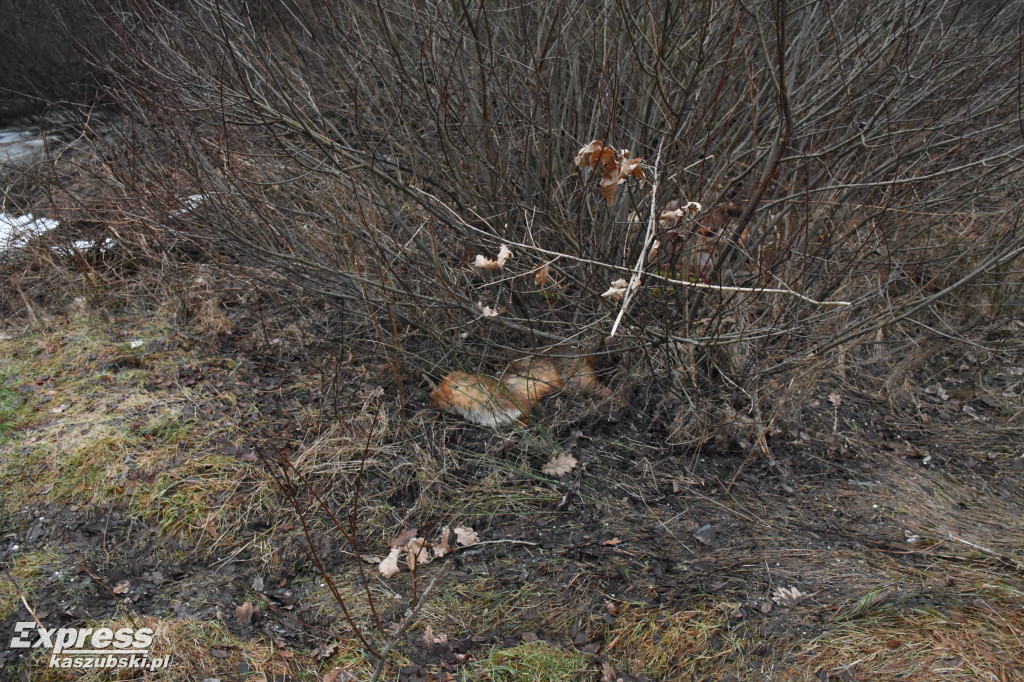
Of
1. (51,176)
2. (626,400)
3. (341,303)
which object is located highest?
(51,176)

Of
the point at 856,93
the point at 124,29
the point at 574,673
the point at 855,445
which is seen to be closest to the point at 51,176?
the point at 124,29

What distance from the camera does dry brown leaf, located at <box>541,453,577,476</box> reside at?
12.1ft

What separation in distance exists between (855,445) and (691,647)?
1956mm

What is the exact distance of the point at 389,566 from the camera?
3088 millimetres

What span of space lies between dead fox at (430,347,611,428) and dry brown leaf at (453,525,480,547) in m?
0.78

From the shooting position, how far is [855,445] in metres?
3.97

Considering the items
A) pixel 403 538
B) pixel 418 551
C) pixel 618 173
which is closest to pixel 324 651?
pixel 418 551

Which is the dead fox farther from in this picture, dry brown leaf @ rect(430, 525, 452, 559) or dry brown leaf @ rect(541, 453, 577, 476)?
dry brown leaf @ rect(430, 525, 452, 559)

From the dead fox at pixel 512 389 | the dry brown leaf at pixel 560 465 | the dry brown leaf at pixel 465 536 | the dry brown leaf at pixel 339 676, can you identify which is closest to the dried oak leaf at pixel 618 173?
the dead fox at pixel 512 389

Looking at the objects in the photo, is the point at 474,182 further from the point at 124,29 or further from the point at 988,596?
the point at 988,596

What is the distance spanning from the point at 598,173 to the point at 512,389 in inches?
56.4

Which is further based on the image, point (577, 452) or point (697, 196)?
point (577, 452)

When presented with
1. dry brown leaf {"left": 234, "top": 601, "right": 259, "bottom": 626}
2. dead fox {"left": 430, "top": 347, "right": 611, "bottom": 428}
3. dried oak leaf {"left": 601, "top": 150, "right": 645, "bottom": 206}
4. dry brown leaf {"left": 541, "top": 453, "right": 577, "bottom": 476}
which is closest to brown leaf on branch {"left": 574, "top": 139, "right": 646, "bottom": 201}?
dried oak leaf {"left": 601, "top": 150, "right": 645, "bottom": 206}

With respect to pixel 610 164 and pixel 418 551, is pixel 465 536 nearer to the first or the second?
pixel 418 551
